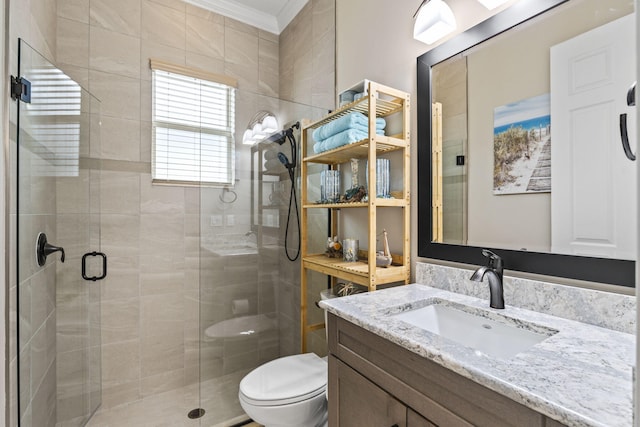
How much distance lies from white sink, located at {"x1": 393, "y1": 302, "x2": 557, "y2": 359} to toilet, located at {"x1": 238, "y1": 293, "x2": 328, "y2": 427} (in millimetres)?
659

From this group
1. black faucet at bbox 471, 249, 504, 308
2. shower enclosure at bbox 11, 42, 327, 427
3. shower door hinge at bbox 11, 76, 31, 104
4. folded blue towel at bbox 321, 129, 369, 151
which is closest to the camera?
black faucet at bbox 471, 249, 504, 308

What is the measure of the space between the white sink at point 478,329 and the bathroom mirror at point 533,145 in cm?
22

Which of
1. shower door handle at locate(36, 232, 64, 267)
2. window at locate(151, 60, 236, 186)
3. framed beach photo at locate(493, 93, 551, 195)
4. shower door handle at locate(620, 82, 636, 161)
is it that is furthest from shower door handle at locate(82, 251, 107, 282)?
shower door handle at locate(620, 82, 636, 161)

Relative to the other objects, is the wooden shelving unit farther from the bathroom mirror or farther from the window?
the window

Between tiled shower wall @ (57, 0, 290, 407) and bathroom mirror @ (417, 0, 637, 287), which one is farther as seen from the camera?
tiled shower wall @ (57, 0, 290, 407)

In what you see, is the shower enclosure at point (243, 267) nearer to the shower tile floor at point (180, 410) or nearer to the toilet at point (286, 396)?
the shower tile floor at point (180, 410)

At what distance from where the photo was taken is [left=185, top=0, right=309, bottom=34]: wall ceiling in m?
2.49

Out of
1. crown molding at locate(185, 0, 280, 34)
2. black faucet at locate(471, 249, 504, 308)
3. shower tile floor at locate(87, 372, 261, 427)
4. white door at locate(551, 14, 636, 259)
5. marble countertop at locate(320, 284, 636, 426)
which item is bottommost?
shower tile floor at locate(87, 372, 261, 427)

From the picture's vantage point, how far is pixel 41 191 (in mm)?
1546

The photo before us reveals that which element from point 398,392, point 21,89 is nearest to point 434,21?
point 398,392

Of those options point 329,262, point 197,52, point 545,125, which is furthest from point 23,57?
point 545,125

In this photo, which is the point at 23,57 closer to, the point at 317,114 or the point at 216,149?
the point at 216,149

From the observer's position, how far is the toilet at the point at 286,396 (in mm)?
1422

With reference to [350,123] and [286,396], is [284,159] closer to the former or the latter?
[350,123]
